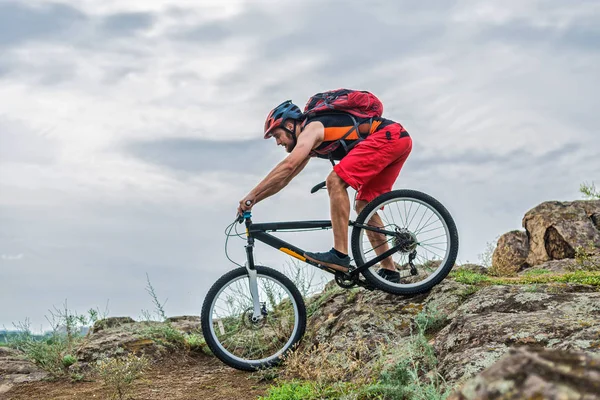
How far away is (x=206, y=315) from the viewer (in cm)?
666

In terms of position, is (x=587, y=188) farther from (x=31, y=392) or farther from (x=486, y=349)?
(x=31, y=392)

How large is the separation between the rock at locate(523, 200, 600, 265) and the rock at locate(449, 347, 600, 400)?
36.0 feet

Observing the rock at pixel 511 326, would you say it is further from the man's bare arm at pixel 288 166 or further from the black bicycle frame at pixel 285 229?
the man's bare arm at pixel 288 166

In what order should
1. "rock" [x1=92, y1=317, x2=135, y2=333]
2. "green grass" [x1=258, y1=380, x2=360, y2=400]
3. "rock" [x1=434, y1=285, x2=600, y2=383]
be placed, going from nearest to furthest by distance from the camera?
"rock" [x1=434, y1=285, x2=600, y2=383] → "green grass" [x1=258, y1=380, x2=360, y2=400] → "rock" [x1=92, y1=317, x2=135, y2=333]

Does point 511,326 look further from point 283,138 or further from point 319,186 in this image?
point 283,138

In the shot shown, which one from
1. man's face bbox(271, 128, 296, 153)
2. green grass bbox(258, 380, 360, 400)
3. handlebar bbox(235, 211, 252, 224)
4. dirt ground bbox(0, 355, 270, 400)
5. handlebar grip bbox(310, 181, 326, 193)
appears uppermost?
man's face bbox(271, 128, 296, 153)

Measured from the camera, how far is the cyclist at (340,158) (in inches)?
253

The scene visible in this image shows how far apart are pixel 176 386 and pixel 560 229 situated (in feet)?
27.8

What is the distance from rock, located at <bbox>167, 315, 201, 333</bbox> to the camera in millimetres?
10309

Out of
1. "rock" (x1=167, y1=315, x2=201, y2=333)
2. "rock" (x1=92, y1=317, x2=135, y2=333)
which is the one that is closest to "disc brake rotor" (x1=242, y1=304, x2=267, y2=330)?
"rock" (x1=167, y1=315, x2=201, y2=333)

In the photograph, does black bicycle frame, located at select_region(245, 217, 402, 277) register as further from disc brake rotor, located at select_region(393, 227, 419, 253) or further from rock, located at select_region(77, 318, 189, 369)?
rock, located at select_region(77, 318, 189, 369)

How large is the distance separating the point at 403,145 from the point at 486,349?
9.99 ft

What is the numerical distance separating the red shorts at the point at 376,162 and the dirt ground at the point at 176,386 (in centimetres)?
237

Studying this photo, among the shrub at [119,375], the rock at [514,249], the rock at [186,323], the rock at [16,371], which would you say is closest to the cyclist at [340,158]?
the shrub at [119,375]
